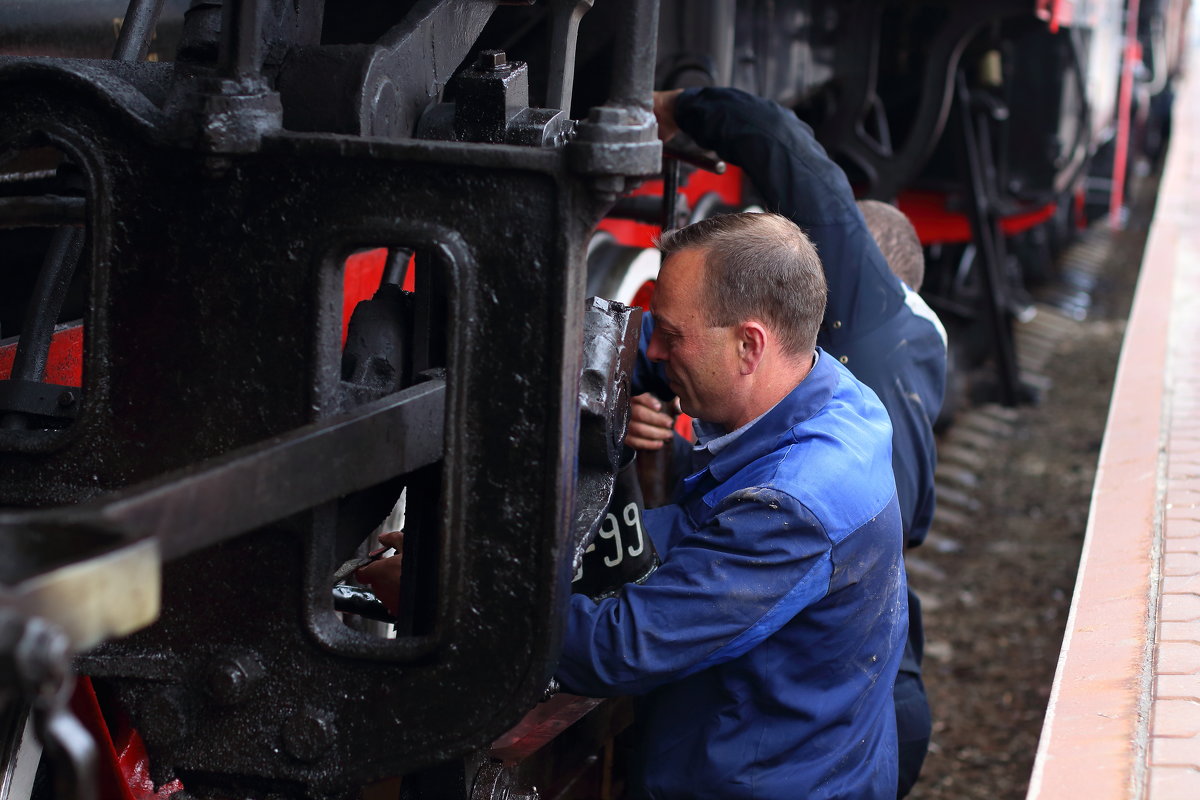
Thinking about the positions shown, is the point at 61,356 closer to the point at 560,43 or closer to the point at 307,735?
the point at 307,735

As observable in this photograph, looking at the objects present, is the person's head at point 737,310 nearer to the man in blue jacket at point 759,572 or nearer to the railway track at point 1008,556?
the man in blue jacket at point 759,572

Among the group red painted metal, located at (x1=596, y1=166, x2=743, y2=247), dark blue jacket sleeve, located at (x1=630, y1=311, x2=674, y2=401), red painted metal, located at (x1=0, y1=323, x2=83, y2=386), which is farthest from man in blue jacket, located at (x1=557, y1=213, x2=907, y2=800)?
red painted metal, located at (x1=596, y1=166, x2=743, y2=247)

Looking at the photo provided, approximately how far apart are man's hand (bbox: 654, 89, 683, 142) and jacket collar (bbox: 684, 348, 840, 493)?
2.48ft

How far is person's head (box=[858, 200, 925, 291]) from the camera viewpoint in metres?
2.96

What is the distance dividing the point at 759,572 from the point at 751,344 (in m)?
0.34

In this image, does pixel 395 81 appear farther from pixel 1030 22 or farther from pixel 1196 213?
pixel 1196 213

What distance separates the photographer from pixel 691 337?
189 cm

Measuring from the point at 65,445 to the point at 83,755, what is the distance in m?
0.68

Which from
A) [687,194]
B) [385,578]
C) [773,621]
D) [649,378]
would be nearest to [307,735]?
[385,578]

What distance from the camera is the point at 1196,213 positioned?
9266 mm

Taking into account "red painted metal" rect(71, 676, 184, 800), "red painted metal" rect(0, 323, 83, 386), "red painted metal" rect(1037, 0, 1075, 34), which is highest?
"red painted metal" rect(1037, 0, 1075, 34)

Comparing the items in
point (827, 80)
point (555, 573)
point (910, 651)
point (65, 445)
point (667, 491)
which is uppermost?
point (827, 80)

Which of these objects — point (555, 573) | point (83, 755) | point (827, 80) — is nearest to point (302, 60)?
point (555, 573)

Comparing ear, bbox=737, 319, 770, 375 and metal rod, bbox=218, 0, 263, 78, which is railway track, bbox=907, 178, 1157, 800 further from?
metal rod, bbox=218, 0, 263, 78
